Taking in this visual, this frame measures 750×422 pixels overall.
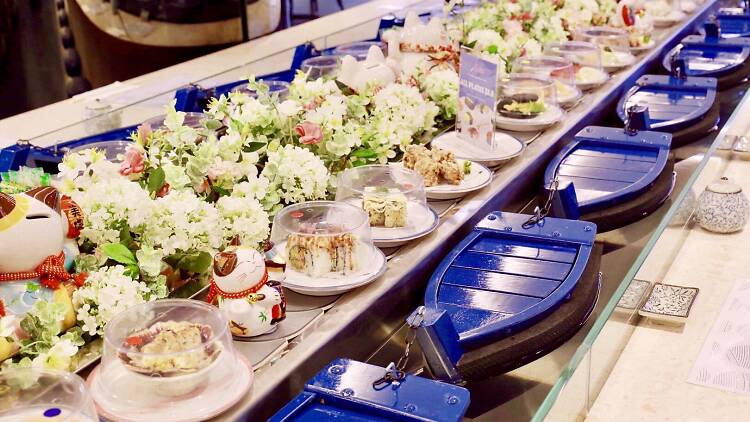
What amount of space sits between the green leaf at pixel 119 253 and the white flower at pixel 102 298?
50mm

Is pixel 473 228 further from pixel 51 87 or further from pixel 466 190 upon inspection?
pixel 51 87

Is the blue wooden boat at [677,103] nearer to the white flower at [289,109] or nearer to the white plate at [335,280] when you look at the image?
the white flower at [289,109]

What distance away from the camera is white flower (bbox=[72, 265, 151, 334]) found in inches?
62.9

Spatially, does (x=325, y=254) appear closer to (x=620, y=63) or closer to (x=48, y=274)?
(x=48, y=274)

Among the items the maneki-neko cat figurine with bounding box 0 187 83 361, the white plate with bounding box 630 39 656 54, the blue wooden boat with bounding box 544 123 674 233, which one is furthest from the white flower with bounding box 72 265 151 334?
the white plate with bounding box 630 39 656 54

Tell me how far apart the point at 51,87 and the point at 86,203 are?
474 centimetres

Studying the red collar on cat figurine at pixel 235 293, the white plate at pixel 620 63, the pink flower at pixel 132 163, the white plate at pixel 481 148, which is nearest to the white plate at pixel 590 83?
the white plate at pixel 620 63

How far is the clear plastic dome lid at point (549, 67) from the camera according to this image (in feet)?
10.8

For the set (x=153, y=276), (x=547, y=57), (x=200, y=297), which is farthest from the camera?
(x=547, y=57)

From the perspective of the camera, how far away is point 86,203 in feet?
5.78

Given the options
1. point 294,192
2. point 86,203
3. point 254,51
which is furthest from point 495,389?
point 254,51

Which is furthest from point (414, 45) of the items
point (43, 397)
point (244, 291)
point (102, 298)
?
point (43, 397)

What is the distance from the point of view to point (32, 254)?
61.5 inches

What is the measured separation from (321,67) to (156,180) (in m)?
1.44
